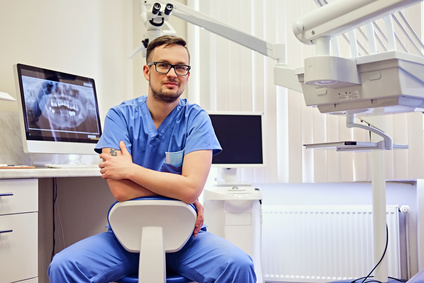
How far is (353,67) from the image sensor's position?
1302 mm

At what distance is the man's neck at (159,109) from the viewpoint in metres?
1.81

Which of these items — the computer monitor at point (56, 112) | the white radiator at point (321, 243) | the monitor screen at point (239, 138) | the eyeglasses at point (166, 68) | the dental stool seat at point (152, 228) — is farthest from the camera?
the white radiator at point (321, 243)

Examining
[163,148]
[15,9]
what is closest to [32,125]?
[15,9]

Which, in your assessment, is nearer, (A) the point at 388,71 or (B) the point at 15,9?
(A) the point at 388,71

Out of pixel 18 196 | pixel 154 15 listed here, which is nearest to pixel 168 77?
pixel 18 196

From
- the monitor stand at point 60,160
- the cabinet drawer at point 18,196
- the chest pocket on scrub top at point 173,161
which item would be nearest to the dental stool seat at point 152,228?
the chest pocket on scrub top at point 173,161

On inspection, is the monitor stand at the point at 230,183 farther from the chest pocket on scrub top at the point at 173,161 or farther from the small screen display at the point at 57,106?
the chest pocket on scrub top at the point at 173,161

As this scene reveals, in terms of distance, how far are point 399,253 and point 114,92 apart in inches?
81.6

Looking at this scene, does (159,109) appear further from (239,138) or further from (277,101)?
(277,101)

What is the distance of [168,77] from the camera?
1.72m

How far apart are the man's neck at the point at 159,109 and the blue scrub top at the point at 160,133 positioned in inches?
0.6

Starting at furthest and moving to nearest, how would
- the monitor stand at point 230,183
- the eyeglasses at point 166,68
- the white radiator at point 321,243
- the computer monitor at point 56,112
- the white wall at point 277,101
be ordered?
the white wall at point 277,101 < the white radiator at point 321,243 < the monitor stand at point 230,183 < the computer monitor at point 56,112 < the eyeglasses at point 166,68

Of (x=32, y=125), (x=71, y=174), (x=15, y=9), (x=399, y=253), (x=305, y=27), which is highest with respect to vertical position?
(x=15, y=9)

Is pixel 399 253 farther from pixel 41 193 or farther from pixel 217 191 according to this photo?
pixel 41 193
